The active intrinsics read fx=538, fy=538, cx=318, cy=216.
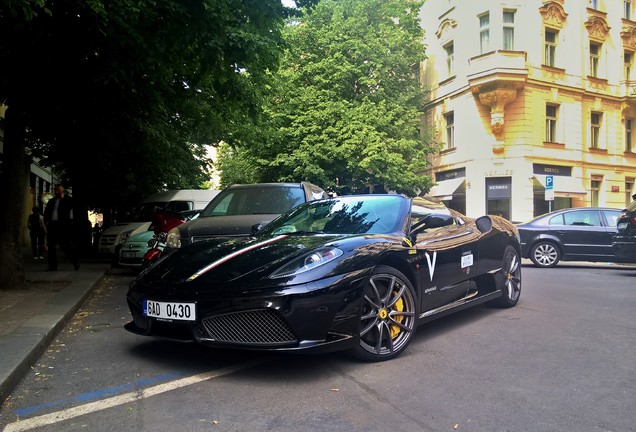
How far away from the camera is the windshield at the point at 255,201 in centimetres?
809

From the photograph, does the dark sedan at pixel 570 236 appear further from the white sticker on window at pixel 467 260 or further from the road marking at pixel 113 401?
the road marking at pixel 113 401

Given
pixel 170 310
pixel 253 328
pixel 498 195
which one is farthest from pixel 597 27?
pixel 170 310

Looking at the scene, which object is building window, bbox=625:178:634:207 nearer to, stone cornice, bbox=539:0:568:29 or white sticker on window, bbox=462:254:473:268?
stone cornice, bbox=539:0:568:29

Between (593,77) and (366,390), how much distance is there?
2845cm

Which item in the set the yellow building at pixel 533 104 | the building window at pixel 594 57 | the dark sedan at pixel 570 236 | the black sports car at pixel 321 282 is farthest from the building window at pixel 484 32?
the black sports car at pixel 321 282

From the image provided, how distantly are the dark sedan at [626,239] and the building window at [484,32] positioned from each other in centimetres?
1695

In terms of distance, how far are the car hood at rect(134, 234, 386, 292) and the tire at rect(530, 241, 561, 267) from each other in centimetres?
1010

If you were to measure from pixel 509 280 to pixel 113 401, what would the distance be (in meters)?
4.91

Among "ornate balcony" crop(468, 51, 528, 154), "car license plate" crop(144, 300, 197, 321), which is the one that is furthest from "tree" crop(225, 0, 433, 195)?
"car license plate" crop(144, 300, 197, 321)

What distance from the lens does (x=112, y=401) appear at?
3.45 metres

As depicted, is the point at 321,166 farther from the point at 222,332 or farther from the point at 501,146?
the point at 222,332

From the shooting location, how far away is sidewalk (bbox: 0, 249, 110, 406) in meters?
4.00

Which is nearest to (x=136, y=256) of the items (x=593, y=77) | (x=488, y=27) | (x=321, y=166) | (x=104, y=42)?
(x=104, y=42)

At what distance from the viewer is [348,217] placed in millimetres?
5117
